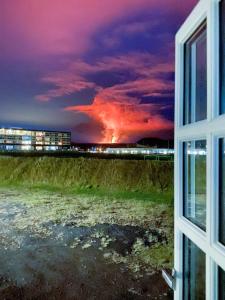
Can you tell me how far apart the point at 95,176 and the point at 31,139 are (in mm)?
73375

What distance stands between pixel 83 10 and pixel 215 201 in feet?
21.0

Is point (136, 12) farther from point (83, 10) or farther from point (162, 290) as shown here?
point (162, 290)

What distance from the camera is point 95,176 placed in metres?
9.47

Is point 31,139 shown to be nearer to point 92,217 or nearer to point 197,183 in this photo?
point 92,217

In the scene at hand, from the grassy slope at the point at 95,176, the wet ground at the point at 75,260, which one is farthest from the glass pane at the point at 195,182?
the grassy slope at the point at 95,176

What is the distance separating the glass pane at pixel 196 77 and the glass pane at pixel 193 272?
1.60 feet

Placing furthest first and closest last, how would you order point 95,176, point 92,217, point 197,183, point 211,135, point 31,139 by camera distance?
point 31,139 → point 95,176 → point 92,217 → point 197,183 → point 211,135

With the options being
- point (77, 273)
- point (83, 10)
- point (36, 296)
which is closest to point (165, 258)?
point (77, 273)

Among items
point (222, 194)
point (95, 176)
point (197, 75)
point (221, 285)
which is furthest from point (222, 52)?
point (95, 176)

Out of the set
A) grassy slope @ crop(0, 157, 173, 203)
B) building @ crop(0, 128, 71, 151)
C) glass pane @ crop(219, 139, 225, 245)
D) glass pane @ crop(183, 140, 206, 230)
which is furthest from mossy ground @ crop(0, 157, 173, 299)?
building @ crop(0, 128, 71, 151)

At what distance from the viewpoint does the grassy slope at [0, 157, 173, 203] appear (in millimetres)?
8586

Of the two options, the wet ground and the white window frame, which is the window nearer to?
the white window frame

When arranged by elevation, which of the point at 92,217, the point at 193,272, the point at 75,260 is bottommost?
the point at 75,260

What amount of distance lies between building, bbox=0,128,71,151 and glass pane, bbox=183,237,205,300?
74081mm
